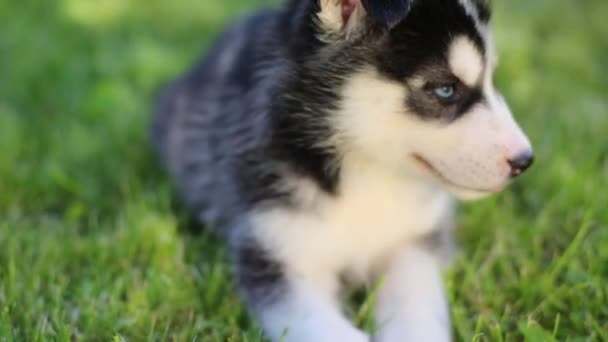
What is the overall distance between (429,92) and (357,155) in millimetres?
369

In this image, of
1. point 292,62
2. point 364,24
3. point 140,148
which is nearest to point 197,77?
point 140,148

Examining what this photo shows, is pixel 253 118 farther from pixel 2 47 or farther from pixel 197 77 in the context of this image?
pixel 2 47

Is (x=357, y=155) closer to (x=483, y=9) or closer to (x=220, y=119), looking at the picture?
(x=483, y=9)

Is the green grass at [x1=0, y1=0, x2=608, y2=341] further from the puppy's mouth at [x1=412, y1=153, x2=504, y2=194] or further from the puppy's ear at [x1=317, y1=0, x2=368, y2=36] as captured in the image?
the puppy's ear at [x1=317, y1=0, x2=368, y2=36]

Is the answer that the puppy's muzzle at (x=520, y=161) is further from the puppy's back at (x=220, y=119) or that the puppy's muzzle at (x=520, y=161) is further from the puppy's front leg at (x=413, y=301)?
the puppy's back at (x=220, y=119)

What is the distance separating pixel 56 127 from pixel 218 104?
1.36 m

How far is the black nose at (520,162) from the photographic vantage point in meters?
2.69

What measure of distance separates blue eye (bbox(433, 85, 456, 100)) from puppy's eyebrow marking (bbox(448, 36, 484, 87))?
0.05 meters

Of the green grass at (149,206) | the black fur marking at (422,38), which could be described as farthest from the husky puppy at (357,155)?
the green grass at (149,206)

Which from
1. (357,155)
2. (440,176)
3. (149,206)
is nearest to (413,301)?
(440,176)

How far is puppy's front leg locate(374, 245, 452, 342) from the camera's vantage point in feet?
9.14

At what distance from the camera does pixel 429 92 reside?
2703 millimetres

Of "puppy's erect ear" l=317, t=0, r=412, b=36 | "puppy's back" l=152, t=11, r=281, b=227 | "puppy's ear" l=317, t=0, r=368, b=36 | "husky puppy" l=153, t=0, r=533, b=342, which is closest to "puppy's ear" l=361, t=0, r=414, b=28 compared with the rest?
"husky puppy" l=153, t=0, r=533, b=342

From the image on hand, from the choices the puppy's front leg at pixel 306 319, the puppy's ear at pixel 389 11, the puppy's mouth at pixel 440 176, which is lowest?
the puppy's front leg at pixel 306 319
